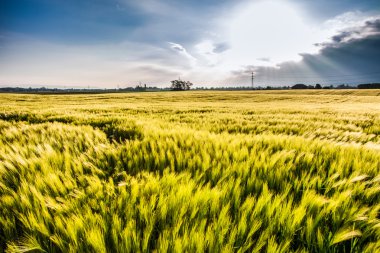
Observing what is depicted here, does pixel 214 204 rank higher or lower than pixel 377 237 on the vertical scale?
higher

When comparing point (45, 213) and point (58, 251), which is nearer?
point (58, 251)

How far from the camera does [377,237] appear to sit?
93 centimetres

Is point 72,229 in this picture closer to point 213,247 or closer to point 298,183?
point 213,247

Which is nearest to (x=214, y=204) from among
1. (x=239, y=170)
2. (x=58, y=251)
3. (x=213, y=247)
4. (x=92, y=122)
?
(x=213, y=247)

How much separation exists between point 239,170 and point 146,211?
29.4 inches

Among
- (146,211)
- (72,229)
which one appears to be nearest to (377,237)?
(146,211)

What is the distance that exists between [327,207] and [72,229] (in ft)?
3.48

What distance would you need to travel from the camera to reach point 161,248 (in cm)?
73

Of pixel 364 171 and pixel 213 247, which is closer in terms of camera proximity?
pixel 213 247

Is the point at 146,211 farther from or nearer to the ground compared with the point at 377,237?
farther from the ground

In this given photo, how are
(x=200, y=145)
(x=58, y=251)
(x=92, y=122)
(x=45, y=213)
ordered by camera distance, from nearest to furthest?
(x=58, y=251), (x=45, y=213), (x=200, y=145), (x=92, y=122)

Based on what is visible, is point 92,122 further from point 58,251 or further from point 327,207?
point 327,207

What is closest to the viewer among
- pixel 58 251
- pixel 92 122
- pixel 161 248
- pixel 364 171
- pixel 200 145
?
pixel 161 248

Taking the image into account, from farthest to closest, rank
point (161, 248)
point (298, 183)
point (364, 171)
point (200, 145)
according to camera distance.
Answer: point (200, 145) → point (364, 171) → point (298, 183) → point (161, 248)
